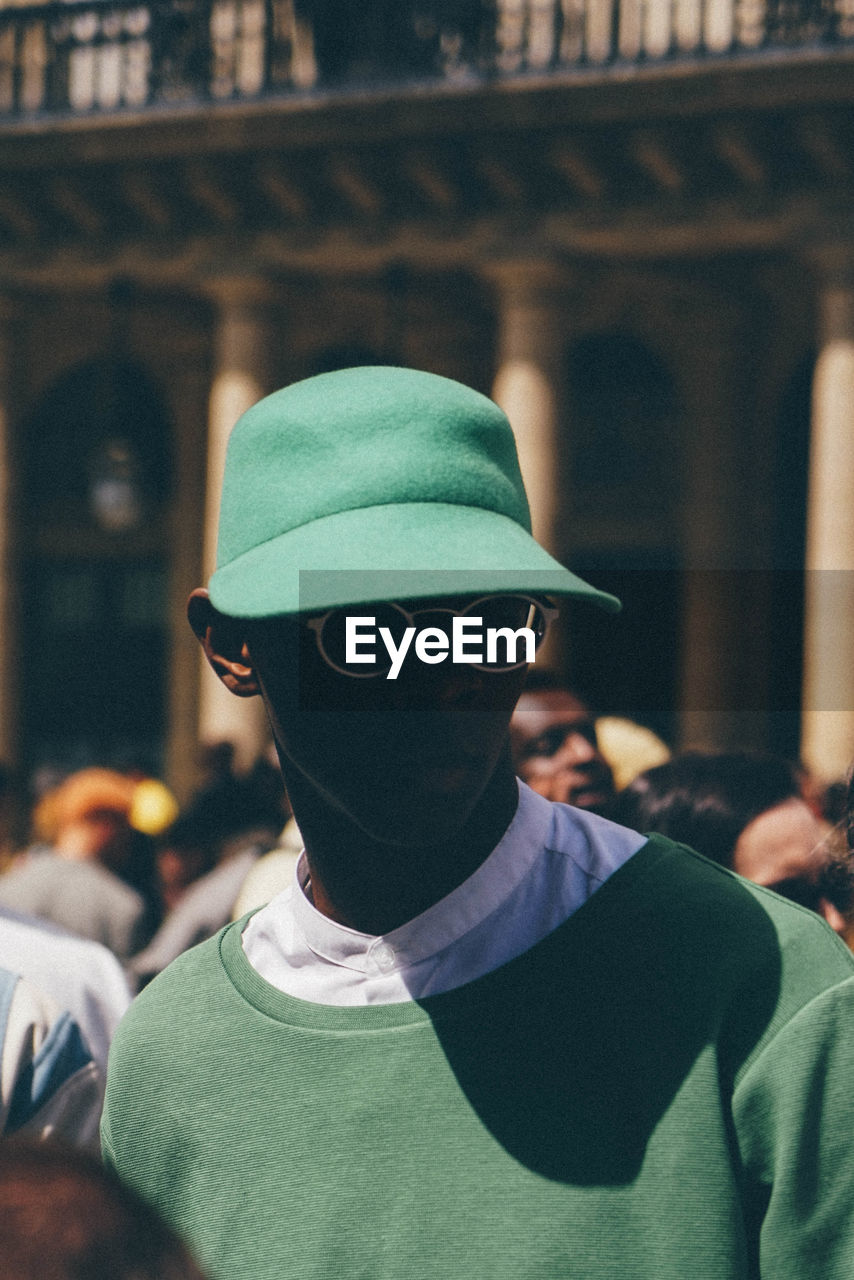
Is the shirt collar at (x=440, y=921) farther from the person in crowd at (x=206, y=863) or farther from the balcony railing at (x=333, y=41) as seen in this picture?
the balcony railing at (x=333, y=41)

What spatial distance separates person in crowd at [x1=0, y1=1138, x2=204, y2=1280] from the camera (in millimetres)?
838

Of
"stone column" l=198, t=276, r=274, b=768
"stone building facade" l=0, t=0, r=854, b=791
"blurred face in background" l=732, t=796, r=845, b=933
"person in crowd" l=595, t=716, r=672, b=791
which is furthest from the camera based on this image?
"stone column" l=198, t=276, r=274, b=768

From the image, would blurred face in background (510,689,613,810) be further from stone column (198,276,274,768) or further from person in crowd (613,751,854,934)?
stone column (198,276,274,768)

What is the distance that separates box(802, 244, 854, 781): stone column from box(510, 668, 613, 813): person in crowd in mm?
8879

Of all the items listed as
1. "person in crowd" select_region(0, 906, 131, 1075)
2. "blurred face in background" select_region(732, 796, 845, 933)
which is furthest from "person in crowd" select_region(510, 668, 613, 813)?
"person in crowd" select_region(0, 906, 131, 1075)

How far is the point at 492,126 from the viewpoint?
1427 centimetres

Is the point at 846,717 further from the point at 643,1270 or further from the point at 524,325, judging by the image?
the point at 643,1270

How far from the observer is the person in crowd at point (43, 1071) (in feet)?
6.93

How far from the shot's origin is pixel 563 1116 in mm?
1366

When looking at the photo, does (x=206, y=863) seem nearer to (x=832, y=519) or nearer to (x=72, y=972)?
(x=72, y=972)

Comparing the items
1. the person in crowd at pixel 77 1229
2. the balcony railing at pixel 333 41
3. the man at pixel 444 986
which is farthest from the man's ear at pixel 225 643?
the balcony railing at pixel 333 41

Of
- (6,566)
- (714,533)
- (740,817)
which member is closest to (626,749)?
(740,817)

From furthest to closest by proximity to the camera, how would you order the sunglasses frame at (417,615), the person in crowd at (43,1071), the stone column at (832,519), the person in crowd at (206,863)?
the stone column at (832,519)
the person in crowd at (206,863)
the person in crowd at (43,1071)
the sunglasses frame at (417,615)

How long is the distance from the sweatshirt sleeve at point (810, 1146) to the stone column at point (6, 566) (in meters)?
16.5
